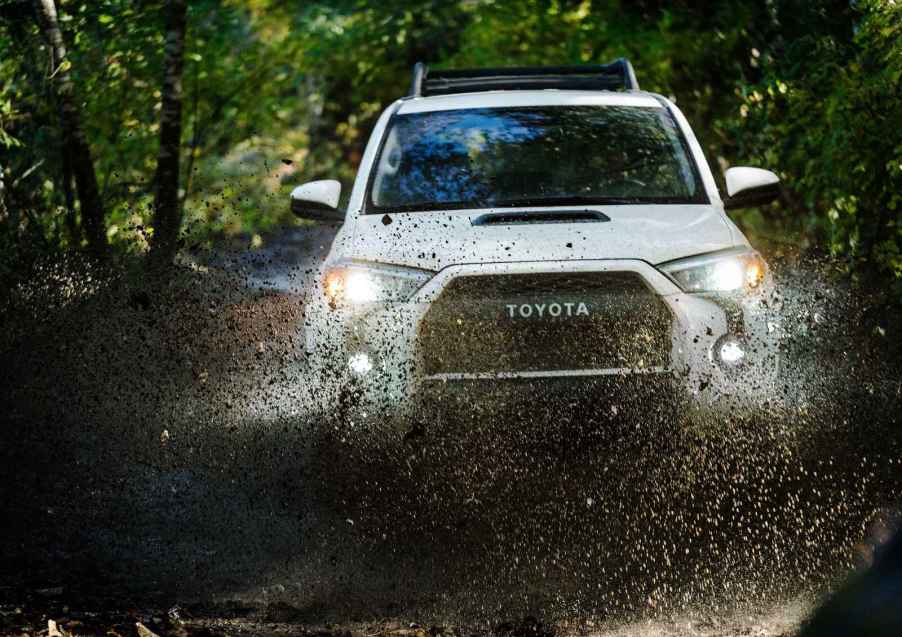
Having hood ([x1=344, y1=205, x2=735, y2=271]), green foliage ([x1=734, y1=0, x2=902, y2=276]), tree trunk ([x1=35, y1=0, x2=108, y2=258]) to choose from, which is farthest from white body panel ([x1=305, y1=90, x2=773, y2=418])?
tree trunk ([x1=35, y1=0, x2=108, y2=258])

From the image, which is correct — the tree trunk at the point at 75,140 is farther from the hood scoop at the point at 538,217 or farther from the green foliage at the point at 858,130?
the hood scoop at the point at 538,217

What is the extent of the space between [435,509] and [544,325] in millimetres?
884

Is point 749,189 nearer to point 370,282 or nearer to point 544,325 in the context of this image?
point 544,325

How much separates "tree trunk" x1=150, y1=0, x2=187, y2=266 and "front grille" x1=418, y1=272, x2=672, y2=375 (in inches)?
261

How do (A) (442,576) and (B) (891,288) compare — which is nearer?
(A) (442,576)

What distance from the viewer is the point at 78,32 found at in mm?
11508

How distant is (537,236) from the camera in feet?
19.1

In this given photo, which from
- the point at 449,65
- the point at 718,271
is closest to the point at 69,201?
the point at 718,271

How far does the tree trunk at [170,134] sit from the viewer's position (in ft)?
38.9

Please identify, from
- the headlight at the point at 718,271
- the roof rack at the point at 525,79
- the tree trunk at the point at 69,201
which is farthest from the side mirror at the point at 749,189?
the tree trunk at the point at 69,201

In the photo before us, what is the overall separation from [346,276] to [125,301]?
4006 mm

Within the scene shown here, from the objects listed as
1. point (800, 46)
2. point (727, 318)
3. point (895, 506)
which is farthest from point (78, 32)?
point (895, 506)

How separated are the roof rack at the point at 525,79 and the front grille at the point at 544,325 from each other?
2.78 m

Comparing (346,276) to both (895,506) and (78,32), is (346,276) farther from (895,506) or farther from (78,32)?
(78,32)
